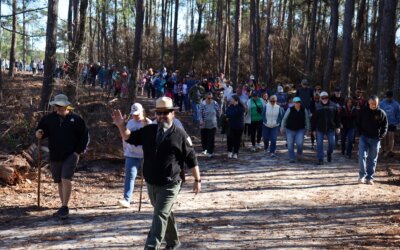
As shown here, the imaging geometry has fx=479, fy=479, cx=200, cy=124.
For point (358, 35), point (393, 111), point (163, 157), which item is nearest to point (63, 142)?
point (163, 157)

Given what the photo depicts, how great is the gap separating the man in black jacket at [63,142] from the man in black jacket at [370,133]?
6116mm

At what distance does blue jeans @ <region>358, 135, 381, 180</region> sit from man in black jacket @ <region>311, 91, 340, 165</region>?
6.90ft

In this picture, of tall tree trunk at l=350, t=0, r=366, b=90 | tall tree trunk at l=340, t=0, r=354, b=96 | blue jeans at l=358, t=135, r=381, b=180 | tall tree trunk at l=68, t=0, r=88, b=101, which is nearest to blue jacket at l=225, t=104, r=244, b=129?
blue jeans at l=358, t=135, r=381, b=180

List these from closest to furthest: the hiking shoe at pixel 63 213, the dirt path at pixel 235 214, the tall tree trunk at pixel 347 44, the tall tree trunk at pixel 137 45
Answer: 1. the dirt path at pixel 235 214
2. the hiking shoe at pixel 63 213
3. the tall tree trunk at pixel 137 45
4. the tall tree trunk at pixel 347 44

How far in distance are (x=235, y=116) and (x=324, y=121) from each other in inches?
96.3

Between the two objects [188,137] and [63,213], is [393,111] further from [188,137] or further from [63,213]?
[63,213]

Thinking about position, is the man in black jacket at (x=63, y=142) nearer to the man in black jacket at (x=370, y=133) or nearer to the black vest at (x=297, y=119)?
the man in black jacket at (x=370, y=133)

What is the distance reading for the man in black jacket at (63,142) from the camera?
7910 mm

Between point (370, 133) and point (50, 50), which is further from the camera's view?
point (50, 50)

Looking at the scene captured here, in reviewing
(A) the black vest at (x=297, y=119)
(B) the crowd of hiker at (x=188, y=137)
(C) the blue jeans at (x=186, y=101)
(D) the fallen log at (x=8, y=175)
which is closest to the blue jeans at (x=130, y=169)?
(B) the crowd of hiker at (x=188, y=137)

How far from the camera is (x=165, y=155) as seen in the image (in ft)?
18.9

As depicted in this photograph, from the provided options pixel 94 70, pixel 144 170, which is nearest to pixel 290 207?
pixel 144 170

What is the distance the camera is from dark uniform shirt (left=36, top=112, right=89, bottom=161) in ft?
26.1

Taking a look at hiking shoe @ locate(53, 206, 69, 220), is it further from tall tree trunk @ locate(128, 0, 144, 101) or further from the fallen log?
tall tree trunk @ locate(128, 0, 144, 101)
